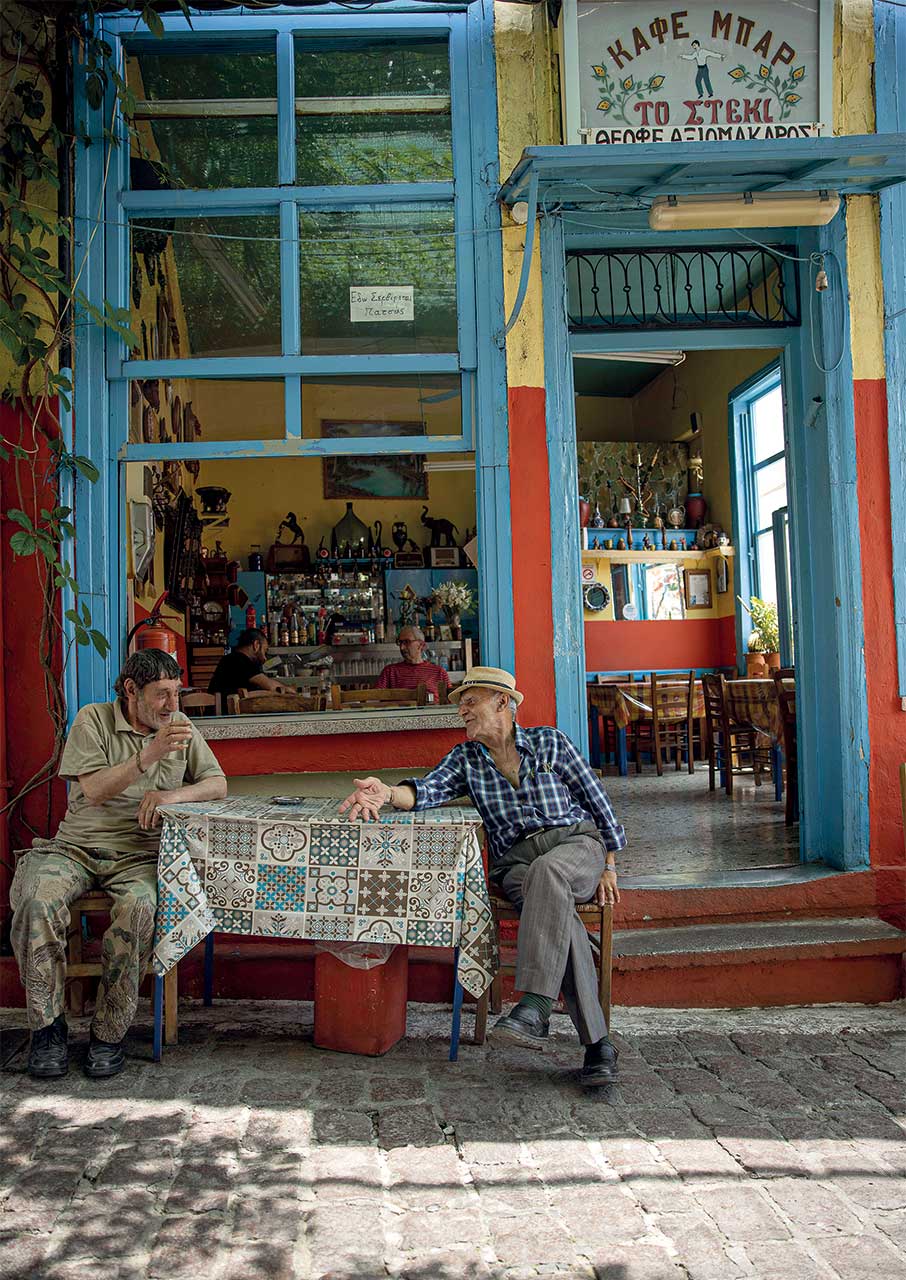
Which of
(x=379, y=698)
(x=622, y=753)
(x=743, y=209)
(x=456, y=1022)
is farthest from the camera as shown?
(x=622, y=753)

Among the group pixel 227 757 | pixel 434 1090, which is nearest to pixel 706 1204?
pixel 434 1090

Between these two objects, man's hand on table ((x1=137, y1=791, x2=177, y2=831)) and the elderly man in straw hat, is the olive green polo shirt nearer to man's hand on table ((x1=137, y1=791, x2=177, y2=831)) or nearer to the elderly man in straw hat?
man's hand on table ((x1=137, y1=791, x2=177, y2=831))

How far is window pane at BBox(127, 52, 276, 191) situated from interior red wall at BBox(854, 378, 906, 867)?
9.93ft

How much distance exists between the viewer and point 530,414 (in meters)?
5.07

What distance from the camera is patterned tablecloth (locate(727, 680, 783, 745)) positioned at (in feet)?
26.4

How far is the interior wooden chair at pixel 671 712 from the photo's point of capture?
10.7 meters

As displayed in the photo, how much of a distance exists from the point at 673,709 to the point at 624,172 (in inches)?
266

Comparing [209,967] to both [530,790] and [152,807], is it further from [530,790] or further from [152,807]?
[530,790]

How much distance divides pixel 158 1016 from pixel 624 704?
24.1 ft

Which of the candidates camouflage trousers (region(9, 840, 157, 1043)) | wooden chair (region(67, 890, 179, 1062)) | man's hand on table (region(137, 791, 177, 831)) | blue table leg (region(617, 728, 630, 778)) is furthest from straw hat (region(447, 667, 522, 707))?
blue table leg (region(617, 728, 630, 778))

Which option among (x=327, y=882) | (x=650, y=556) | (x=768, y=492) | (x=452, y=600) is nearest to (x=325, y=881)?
(x=327, y=882)

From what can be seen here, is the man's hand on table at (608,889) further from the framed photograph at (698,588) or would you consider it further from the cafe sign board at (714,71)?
the framed photograph at (698,588)

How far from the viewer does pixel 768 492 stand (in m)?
11.2

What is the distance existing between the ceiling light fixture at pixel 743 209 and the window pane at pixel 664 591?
7736mm
